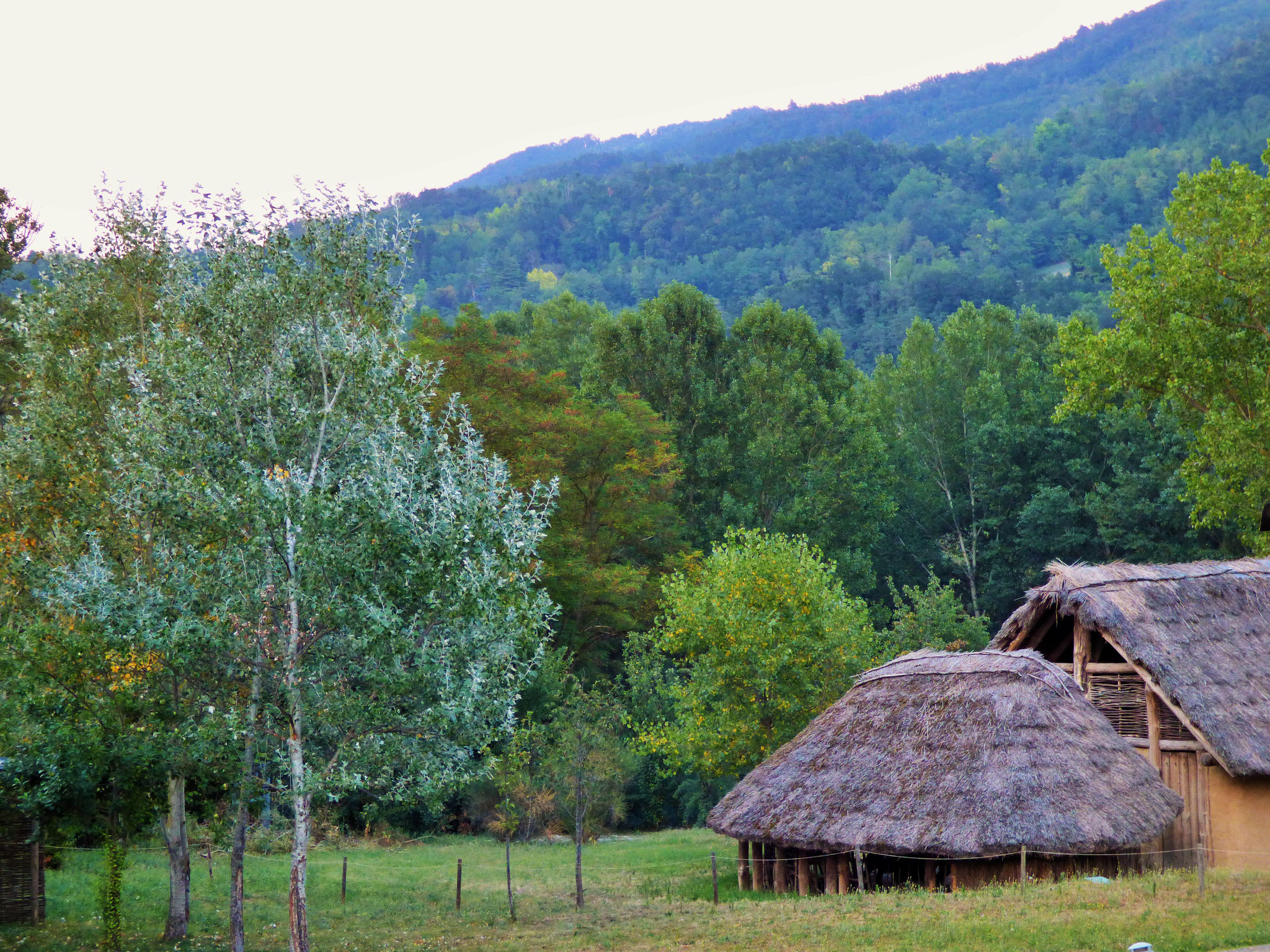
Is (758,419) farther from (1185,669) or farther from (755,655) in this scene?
(1185,669)

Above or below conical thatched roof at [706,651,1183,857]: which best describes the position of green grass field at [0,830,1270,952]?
below

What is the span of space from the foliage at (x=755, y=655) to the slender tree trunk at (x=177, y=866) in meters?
13.4

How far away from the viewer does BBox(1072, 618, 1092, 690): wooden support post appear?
79.5ft

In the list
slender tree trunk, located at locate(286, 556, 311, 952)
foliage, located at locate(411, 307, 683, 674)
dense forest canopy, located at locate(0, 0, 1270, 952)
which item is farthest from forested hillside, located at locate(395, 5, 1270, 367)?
slender tree trunk, located at locate(286, 556, 311, 952)

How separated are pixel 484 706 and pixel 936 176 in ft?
448

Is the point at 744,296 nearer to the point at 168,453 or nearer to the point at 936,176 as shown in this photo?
the point at 936,176

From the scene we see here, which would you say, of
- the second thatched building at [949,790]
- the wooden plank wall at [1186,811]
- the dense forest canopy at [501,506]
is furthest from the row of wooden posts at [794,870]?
the wooden plank wall at [1186,811]

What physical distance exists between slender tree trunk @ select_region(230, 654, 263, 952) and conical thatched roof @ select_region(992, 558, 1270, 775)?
16.4m

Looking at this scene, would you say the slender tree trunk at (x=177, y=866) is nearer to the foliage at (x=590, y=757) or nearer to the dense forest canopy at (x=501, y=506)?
the dense forest canopy at (x=501, y=506)

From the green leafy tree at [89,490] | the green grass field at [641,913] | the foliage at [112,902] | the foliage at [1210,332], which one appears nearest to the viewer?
the green grass field at [641,913]

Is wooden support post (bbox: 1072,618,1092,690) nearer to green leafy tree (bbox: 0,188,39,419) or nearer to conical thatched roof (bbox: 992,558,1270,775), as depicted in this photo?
conical thatched roof (bbox: 992,558,1270,775)

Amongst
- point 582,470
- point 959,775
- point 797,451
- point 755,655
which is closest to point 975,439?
point 797,451

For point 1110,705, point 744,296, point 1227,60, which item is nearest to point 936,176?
point 1227,60

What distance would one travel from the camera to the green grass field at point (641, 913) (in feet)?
49.3
